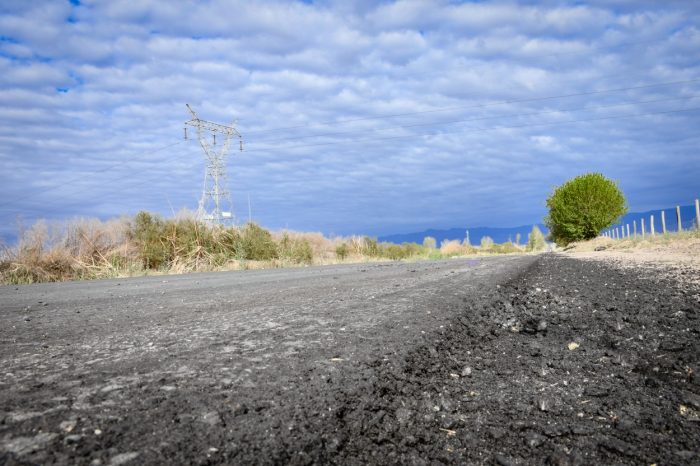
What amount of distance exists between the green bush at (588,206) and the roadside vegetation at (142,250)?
2547cm

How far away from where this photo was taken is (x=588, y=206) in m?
36.1

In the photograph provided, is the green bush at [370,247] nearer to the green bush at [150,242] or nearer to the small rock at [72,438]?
the green bush at [150,242]

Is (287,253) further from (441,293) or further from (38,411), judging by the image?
(38,411)

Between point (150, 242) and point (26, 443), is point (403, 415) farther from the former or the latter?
point (150, 242)

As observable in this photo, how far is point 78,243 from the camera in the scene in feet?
46.7

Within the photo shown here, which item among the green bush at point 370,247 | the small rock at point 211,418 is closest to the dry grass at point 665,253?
the small rock at point 211,418

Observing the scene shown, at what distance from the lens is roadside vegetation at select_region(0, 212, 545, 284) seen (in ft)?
43.1

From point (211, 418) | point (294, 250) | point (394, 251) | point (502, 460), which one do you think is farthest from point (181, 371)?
point (394, 251)

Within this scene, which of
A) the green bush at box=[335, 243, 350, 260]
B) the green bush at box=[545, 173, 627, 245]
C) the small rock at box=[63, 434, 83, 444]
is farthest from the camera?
the green bush at box=[545, 173, 627, 245]

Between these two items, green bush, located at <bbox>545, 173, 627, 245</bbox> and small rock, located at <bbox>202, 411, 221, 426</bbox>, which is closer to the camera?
small rock, located at <bbox>202, 411, 221, 426</bbox>

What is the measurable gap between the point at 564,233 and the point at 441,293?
1556 inches

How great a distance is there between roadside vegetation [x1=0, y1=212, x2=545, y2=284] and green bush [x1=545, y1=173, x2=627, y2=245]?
25466mm

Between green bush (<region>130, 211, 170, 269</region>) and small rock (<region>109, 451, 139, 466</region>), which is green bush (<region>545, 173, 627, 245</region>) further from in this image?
small rock (<region>109, 451, 139, 466</region>)

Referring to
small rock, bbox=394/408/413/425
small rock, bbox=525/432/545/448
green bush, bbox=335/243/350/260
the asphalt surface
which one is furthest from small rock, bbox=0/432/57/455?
green bush, bbox=335/243/350/260
